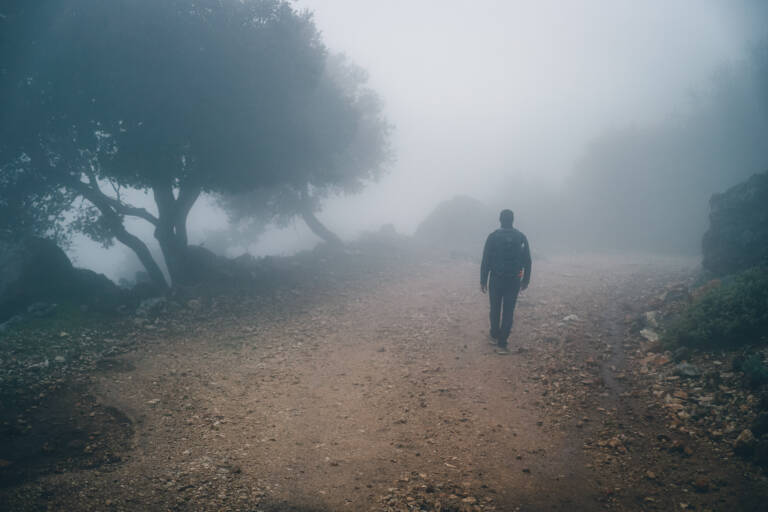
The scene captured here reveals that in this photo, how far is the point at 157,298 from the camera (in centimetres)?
1032

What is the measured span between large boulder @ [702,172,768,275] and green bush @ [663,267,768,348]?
5.37 metres

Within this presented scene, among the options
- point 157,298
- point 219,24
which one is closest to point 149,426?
point 157,298

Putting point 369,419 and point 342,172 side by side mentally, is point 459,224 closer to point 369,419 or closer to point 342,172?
point 342,172

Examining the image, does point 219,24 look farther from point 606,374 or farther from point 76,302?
point 606,374

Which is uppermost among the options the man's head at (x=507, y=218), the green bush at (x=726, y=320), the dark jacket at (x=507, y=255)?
the man's head at (x=507, y=218)

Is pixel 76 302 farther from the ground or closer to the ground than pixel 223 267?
closer to the ground

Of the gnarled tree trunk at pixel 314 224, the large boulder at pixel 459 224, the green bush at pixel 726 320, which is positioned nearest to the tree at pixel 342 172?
the gnarled tree trunk at pixel 314 224

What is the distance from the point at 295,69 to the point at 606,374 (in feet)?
46.1

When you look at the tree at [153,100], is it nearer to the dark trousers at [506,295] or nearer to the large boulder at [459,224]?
the dark trousers at [506,295]

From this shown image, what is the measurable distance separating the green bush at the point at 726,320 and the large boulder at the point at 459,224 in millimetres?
23667

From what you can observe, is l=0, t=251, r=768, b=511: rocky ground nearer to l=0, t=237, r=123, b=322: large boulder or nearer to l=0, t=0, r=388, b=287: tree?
l=0, t=237, r=123, b=322: large boulder

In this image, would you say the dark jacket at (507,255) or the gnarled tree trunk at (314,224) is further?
the gnarled tree trunk at (314,224)

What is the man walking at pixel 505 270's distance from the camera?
7949mm

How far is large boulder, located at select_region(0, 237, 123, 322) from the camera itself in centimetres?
959
